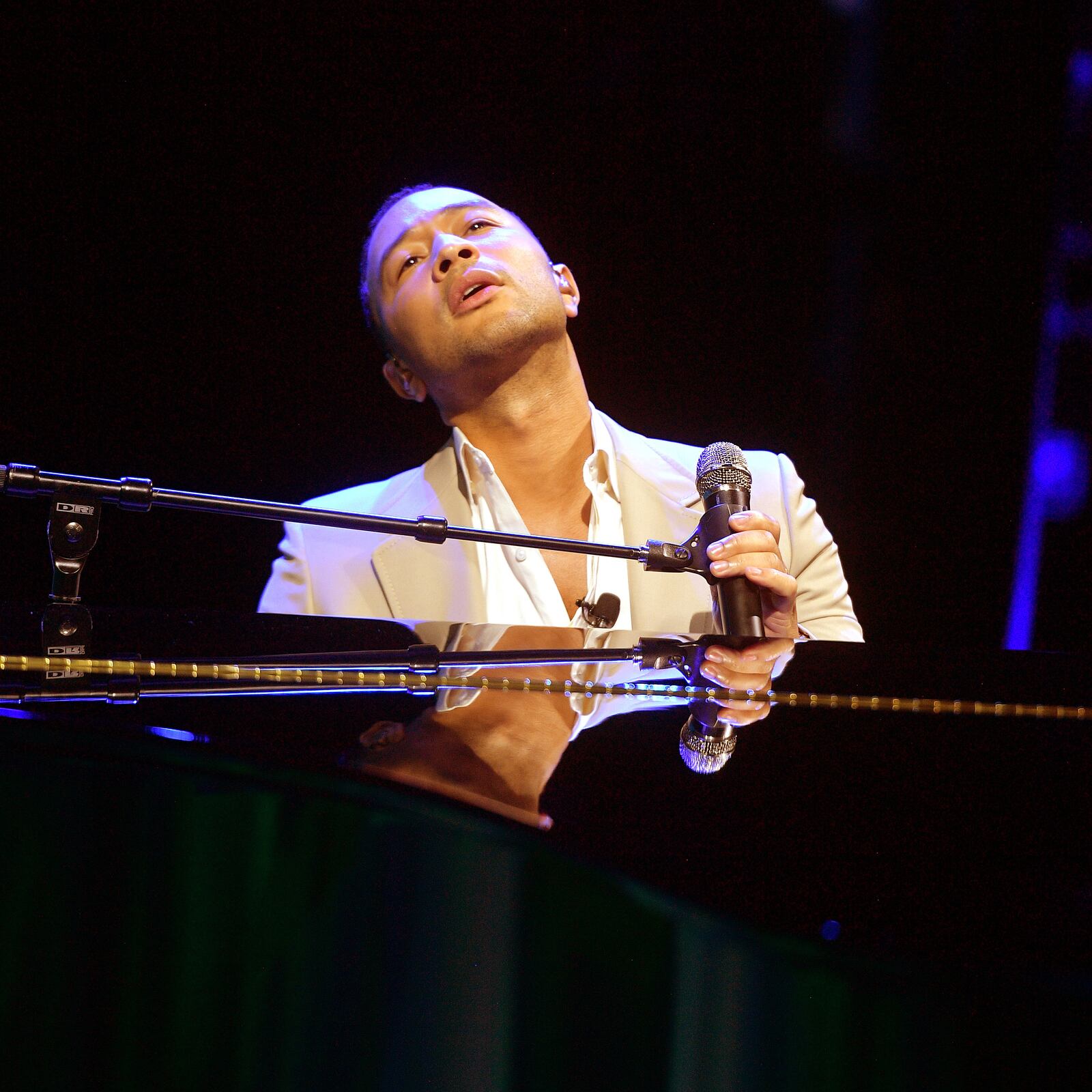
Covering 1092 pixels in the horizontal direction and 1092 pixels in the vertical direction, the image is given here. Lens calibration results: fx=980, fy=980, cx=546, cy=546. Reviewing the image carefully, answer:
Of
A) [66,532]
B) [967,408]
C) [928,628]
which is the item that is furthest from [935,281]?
[66,532]

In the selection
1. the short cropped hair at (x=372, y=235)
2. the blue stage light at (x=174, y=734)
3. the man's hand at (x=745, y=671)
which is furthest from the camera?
the short cropped hair at (x=372, y=235)

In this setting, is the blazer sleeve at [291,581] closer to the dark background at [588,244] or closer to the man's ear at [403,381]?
the dark background at [588,244]

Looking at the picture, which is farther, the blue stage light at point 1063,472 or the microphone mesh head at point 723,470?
the blue stage light at point 1063,472

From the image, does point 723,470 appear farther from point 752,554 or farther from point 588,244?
point 588,244

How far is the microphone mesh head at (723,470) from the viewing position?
4.63ft

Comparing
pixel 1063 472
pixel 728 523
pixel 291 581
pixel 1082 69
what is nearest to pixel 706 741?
pixel 728 523

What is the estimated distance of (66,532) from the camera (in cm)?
118

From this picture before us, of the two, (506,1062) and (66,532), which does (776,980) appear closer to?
(506,1062)

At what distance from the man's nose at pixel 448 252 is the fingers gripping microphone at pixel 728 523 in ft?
4.00

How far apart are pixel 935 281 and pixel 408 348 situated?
1.42 m

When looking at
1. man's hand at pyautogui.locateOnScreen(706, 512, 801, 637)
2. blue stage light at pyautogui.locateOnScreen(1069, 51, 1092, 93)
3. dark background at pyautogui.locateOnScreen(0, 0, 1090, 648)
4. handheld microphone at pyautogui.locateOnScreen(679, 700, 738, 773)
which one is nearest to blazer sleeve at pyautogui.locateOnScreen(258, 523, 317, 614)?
dark background at pyautogui.locateOnScreen(0, 0, 1090, 648)

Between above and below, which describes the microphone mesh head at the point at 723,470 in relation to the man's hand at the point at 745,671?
above

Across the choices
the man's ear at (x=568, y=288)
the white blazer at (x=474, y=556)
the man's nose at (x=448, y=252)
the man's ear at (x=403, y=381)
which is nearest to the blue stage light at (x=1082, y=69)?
the white blazer at (x=474, y=556)

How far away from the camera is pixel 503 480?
100 inches
